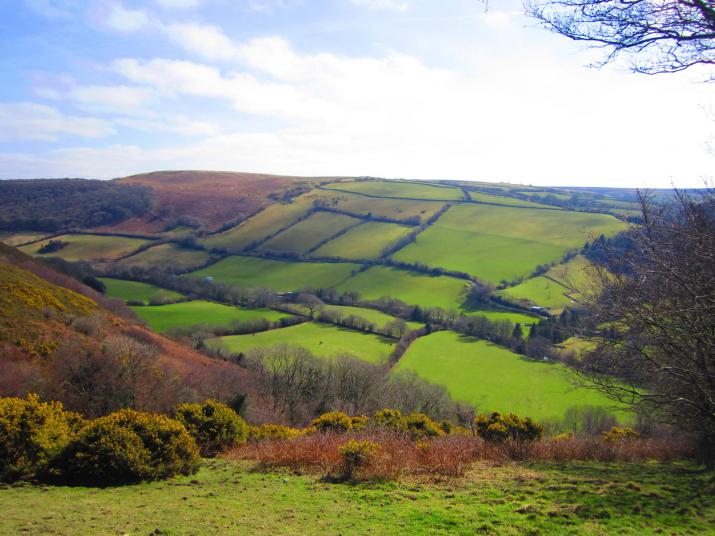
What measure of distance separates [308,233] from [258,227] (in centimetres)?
1574

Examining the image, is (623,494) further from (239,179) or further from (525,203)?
(239,179)

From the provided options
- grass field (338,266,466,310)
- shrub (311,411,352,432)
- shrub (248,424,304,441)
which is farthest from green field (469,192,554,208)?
shrub (248,424,304,441)

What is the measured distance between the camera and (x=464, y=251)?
90.5 m

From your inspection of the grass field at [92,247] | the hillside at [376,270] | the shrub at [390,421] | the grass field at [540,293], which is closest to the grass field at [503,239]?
the hillside at [376,270]

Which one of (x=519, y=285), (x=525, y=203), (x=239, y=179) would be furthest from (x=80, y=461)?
(x=239, y=179)

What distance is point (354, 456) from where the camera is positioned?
11117mm

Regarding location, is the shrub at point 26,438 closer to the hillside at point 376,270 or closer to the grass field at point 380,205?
the hillside at point 376,270

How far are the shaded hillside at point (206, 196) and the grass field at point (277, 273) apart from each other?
2767 centimetres

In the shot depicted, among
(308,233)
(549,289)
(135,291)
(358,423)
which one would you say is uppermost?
(308,233)

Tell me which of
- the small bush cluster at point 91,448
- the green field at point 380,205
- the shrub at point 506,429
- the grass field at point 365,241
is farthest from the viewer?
the green field at point 380,205

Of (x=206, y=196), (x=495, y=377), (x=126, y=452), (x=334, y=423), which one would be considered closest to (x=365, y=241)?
(x=495, y=377)

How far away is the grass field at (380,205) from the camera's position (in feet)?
368

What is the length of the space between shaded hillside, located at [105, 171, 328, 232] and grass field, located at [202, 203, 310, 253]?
15.7 feet

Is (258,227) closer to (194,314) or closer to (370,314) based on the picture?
(194,314)
